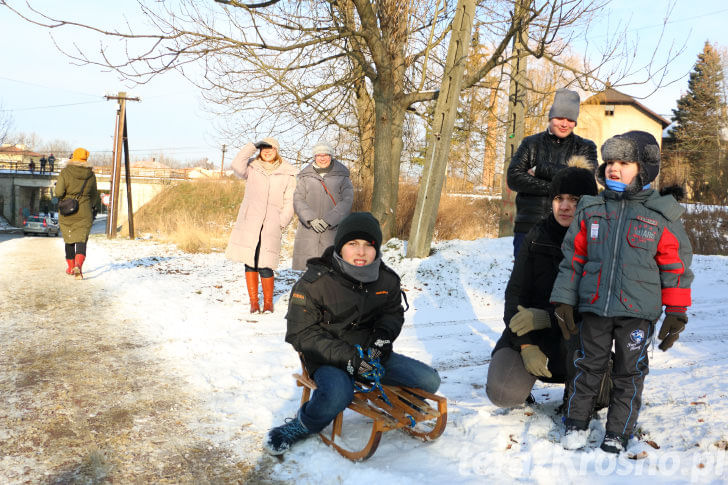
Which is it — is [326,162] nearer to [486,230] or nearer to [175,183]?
[486,230]

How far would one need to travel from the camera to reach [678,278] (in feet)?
9.66

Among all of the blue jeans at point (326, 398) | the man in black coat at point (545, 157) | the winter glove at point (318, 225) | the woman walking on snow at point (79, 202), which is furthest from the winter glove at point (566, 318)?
the woman walking on snow at point (79, 202)

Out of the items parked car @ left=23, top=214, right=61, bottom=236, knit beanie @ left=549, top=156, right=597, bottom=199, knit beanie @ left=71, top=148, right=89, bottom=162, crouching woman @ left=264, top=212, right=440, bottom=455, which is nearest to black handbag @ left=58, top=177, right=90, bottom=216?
knit beanie @ left=71, top=148, right=89, bottom=162

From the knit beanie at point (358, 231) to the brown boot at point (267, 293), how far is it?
3.70 m

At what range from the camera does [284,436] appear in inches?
125

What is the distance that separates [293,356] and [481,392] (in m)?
1.76

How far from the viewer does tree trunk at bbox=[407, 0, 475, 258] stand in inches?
390

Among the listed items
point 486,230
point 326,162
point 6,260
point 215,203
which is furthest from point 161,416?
point 215,203

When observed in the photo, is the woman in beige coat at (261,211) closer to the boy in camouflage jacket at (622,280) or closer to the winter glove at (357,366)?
the winter glove at (357,366)

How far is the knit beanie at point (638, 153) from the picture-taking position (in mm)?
3088

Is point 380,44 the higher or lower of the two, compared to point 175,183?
higher

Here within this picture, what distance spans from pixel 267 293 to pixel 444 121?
4860 millimetres

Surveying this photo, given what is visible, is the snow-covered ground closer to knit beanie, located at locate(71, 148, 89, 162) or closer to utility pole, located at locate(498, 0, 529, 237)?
knit beanie, located at locate(71, 148, 89, 162)

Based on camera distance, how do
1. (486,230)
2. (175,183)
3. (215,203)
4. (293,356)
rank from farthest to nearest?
(175,183), (215,203), (486,230), (293,356)
